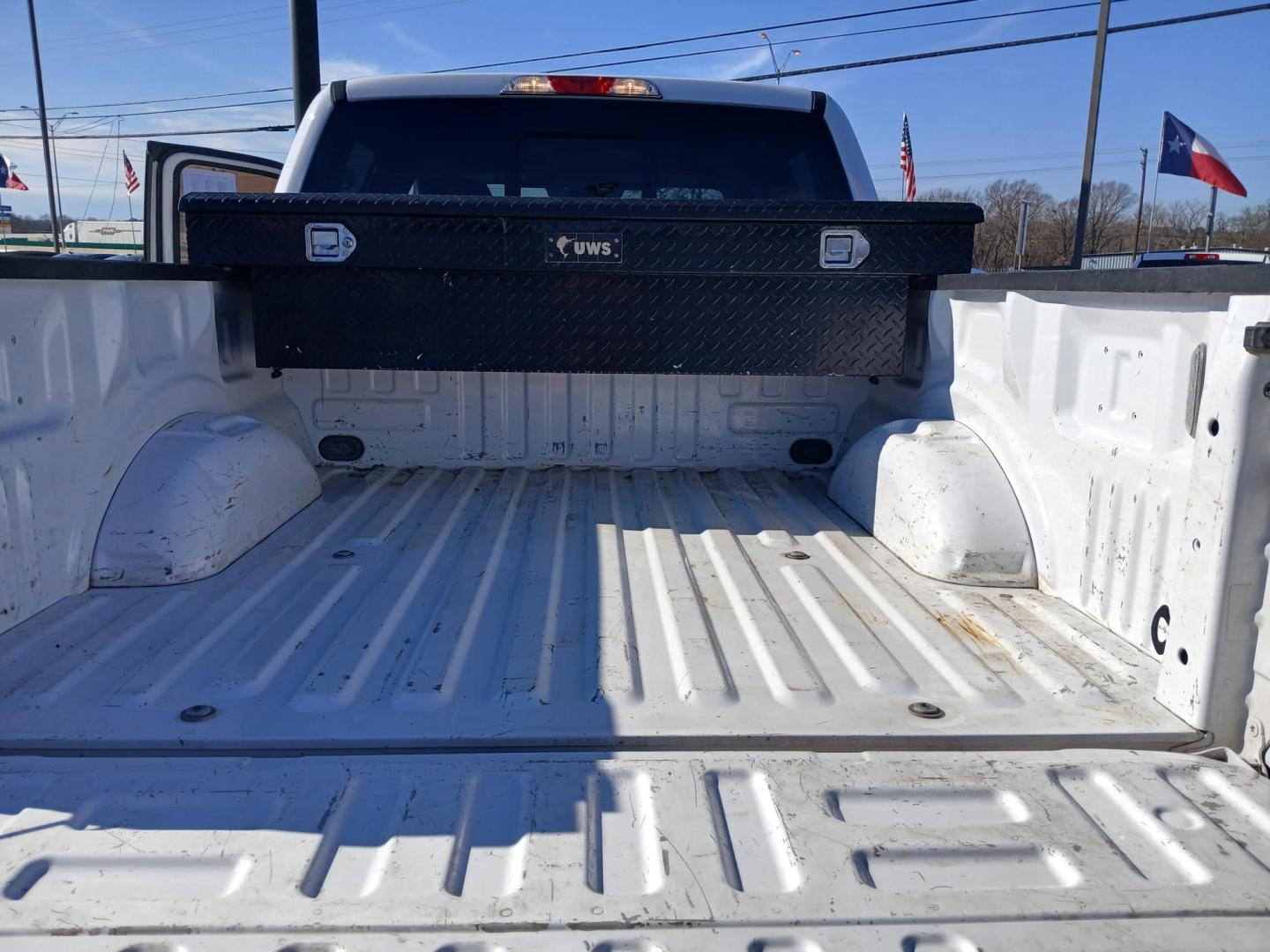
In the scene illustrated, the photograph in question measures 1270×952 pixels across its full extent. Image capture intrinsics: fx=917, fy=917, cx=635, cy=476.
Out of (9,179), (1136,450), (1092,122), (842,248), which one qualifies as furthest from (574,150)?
(9,179)

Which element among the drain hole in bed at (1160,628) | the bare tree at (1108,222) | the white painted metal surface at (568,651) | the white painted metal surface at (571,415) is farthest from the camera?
the bare tree at (1108,222)

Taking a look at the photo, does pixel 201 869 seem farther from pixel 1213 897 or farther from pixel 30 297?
pixel 30 297

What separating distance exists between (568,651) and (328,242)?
181cm

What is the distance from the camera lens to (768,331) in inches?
130

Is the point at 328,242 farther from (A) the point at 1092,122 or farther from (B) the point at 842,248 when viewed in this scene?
(A) the point at 1092,122

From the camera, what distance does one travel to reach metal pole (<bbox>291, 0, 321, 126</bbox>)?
6336 mm

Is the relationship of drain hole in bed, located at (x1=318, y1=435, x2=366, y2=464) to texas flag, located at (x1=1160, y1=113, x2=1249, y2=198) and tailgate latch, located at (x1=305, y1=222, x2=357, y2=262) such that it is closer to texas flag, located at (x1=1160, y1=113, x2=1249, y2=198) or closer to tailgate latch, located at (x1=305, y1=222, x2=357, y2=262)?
tailgate latch, located at (x1=305, y1=222, x2=357, y2=262)

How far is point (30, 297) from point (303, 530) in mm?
1050

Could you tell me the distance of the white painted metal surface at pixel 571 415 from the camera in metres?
3.68

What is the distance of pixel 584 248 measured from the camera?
320 centimetres

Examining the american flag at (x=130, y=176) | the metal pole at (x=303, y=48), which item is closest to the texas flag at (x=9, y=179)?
the american flag at (x=130, y=176)

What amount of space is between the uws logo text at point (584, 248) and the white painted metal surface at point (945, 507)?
3.72 ft

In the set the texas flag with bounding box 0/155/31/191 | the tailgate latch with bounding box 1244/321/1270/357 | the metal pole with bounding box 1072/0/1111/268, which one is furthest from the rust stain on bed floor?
the texas flag with bounding box 0/155/31/191

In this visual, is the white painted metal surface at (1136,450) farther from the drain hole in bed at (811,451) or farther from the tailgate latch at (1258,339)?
the drain hole in bed at (811,451)
